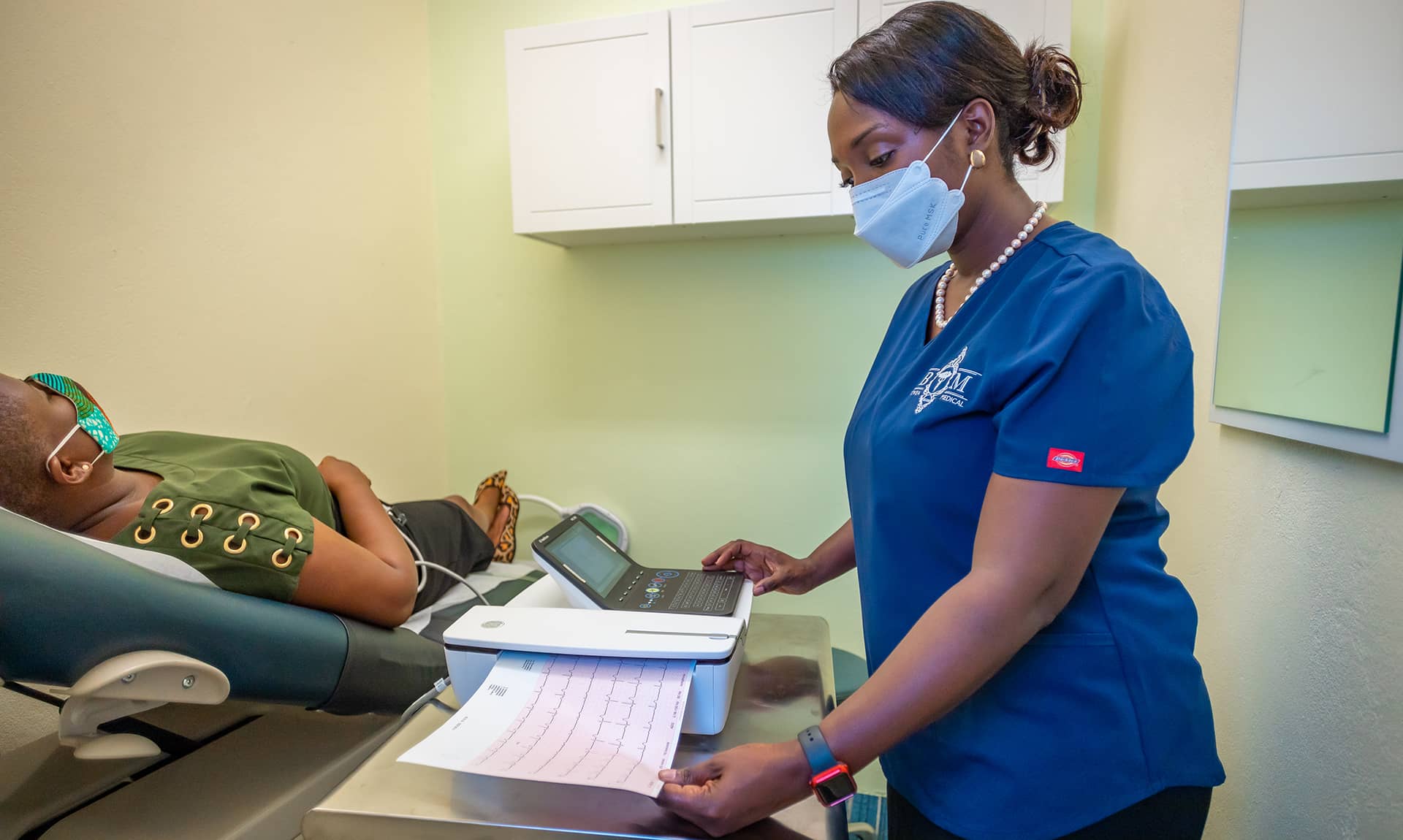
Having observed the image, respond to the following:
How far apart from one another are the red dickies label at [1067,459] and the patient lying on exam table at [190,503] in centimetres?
95

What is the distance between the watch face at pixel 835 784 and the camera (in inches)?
23.3

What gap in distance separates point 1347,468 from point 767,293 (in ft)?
4.41

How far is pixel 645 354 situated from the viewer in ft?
6.61

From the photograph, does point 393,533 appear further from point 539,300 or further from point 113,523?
point 539,300

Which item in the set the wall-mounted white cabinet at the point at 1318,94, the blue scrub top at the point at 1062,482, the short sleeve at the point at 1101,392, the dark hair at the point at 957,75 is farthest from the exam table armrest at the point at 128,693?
the wall-mounted white cabinet at the point at 1318,94

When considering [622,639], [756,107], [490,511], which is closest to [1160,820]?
[622,639]

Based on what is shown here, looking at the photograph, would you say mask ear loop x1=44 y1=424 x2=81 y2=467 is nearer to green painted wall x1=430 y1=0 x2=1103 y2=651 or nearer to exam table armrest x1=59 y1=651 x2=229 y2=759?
exam table armrest x1=59 y1=651 x2=229 y2=759

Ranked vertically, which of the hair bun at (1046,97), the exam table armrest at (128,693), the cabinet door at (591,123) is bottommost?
the exam table armrest at (128,693)

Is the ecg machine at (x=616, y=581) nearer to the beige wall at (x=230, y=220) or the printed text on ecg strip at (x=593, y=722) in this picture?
the printed text on ecg strip at (x=593, y=722)

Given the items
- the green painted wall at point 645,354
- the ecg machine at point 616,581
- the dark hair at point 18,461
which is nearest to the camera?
the dark hair at point 18,461

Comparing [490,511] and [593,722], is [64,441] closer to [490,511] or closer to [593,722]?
[593,722]

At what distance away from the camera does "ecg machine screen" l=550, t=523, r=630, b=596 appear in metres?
0.97

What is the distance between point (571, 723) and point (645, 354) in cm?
142

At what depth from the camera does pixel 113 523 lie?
0.93 m
